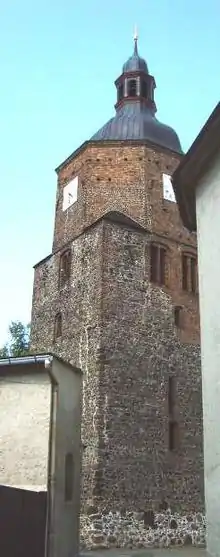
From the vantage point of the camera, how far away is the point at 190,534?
19.1 metres

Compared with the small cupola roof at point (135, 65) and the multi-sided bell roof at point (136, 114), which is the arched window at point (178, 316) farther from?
the small cupola roof at point (135, 65)

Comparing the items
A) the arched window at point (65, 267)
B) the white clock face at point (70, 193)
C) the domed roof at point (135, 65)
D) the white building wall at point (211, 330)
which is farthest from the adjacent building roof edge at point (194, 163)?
the domed roof at point (135, 65)

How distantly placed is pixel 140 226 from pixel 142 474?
843cm

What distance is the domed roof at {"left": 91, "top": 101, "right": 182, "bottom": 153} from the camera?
960 inches

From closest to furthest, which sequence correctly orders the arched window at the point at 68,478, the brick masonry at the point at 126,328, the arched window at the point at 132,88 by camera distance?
the arched window at the point at 68,478
the brick masonry at the point at 126,328
the arched window at the point at 132,88

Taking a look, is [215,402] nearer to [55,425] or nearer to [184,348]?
[55,425]

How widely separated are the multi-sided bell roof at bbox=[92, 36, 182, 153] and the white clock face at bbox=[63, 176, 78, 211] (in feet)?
6.44

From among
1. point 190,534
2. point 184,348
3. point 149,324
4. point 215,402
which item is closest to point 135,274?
point 149,324

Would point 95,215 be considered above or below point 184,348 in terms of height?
above

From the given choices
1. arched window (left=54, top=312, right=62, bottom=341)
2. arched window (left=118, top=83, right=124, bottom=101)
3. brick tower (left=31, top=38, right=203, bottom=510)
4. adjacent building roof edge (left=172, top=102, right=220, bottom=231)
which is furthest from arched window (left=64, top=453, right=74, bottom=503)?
arched window (left=118, top=83, right=124, bottom=101)

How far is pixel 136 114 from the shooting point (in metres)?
25.9

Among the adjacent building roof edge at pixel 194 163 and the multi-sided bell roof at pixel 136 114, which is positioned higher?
the multi-sided bell roof at pixel 136 114

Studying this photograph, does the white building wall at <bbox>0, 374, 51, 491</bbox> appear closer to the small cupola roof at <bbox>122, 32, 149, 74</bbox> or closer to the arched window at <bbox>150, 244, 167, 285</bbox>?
the arched window at <bbox>150, 244, 167, 285</bbox>

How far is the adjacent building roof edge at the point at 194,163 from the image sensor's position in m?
7.58
